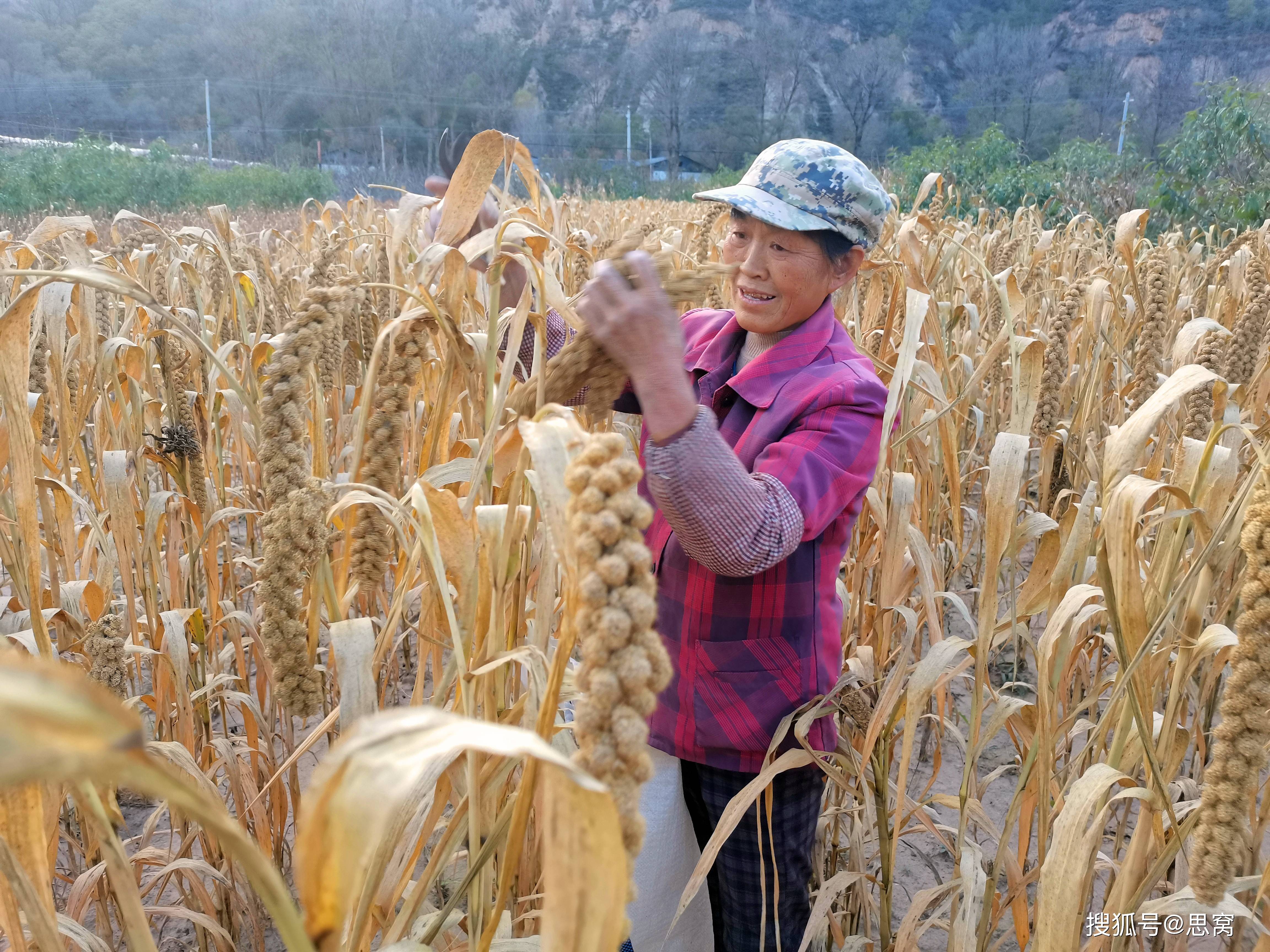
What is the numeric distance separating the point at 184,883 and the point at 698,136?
145 feet

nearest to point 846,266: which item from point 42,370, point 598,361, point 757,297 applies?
point 757,297

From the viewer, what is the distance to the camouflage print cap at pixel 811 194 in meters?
1.42

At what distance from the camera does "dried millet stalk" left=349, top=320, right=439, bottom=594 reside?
3.42 feet

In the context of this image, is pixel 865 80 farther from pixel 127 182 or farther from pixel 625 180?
pixel 127 182

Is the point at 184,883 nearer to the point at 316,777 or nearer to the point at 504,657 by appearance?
the point at 504,657

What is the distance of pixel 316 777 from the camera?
1.34 ft

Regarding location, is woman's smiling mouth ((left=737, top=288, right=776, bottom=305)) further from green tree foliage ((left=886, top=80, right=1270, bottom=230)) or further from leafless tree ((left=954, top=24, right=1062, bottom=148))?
leafless tree ((left=954, top=24, right=1062, bottom=148))

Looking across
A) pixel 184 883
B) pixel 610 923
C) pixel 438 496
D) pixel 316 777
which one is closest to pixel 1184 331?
pixel 438 496

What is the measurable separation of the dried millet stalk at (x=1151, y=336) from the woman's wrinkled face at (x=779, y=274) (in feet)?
4.97

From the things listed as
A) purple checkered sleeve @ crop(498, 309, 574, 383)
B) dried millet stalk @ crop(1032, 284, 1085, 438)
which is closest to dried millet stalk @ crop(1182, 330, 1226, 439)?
dried millet stalk @ crop(1032, 284, 1085, 438)

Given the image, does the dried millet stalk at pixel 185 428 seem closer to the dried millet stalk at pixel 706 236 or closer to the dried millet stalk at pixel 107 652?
the dried millet stalk at pixel 107 652

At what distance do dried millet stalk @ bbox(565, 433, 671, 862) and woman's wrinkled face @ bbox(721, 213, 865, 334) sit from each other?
0.96 m

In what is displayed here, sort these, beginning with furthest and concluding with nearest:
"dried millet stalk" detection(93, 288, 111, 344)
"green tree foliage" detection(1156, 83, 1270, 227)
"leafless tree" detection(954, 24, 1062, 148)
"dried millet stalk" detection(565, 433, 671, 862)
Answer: "leafless tree" detection(954, 24, 1062, 148) < "green tree foliage" detection(1156, 83, 1270, 227) < "dried millet stalk" detection(93, 288, 111, 344) < "dried millet stalk" detection(565, 433, 671, 862)

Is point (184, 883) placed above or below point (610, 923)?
below
